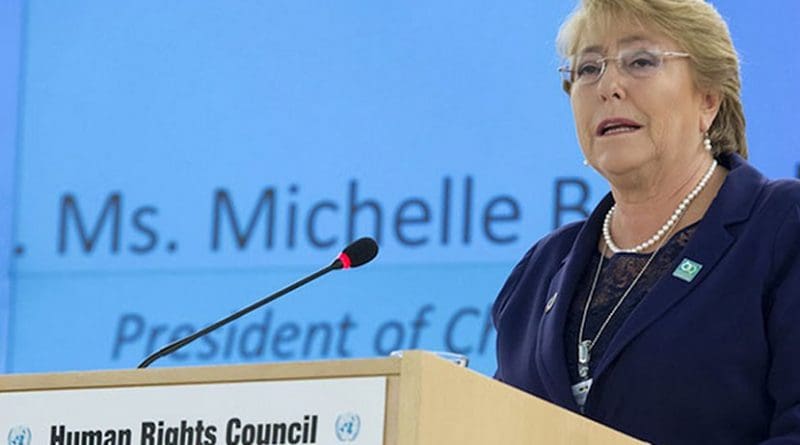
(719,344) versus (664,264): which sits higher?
(664,264)

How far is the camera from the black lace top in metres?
2.41

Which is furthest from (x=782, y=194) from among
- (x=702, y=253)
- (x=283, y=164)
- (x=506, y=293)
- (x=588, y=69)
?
(x=283, y=164)

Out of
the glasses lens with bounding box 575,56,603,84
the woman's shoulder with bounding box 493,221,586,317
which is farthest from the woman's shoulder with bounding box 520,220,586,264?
the glasses lens with bounding box 575,56,603,84

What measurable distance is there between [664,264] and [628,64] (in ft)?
1.04

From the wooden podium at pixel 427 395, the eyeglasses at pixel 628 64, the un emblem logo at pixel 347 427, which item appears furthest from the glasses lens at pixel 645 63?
the un emblem logo at pixel 347 427

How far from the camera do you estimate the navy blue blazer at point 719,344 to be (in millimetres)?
2205

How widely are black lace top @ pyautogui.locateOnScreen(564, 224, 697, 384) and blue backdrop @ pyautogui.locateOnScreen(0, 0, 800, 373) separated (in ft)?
3.37

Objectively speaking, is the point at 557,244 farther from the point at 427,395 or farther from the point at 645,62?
the point at 427,395

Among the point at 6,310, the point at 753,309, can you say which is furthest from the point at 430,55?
the point at 753,309

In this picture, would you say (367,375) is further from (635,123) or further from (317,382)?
(635,123)

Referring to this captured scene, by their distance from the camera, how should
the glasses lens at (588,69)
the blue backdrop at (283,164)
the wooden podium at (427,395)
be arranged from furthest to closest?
the blue backdrop at (283,164) → the glasses lens at (588,69) → the wooden podium at (427,395)

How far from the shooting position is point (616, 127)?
8.20 feet

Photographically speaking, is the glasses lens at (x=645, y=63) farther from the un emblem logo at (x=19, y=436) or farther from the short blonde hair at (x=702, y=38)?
the un emblem logo at (x=19, y=436)

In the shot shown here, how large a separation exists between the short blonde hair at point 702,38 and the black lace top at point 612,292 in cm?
21
